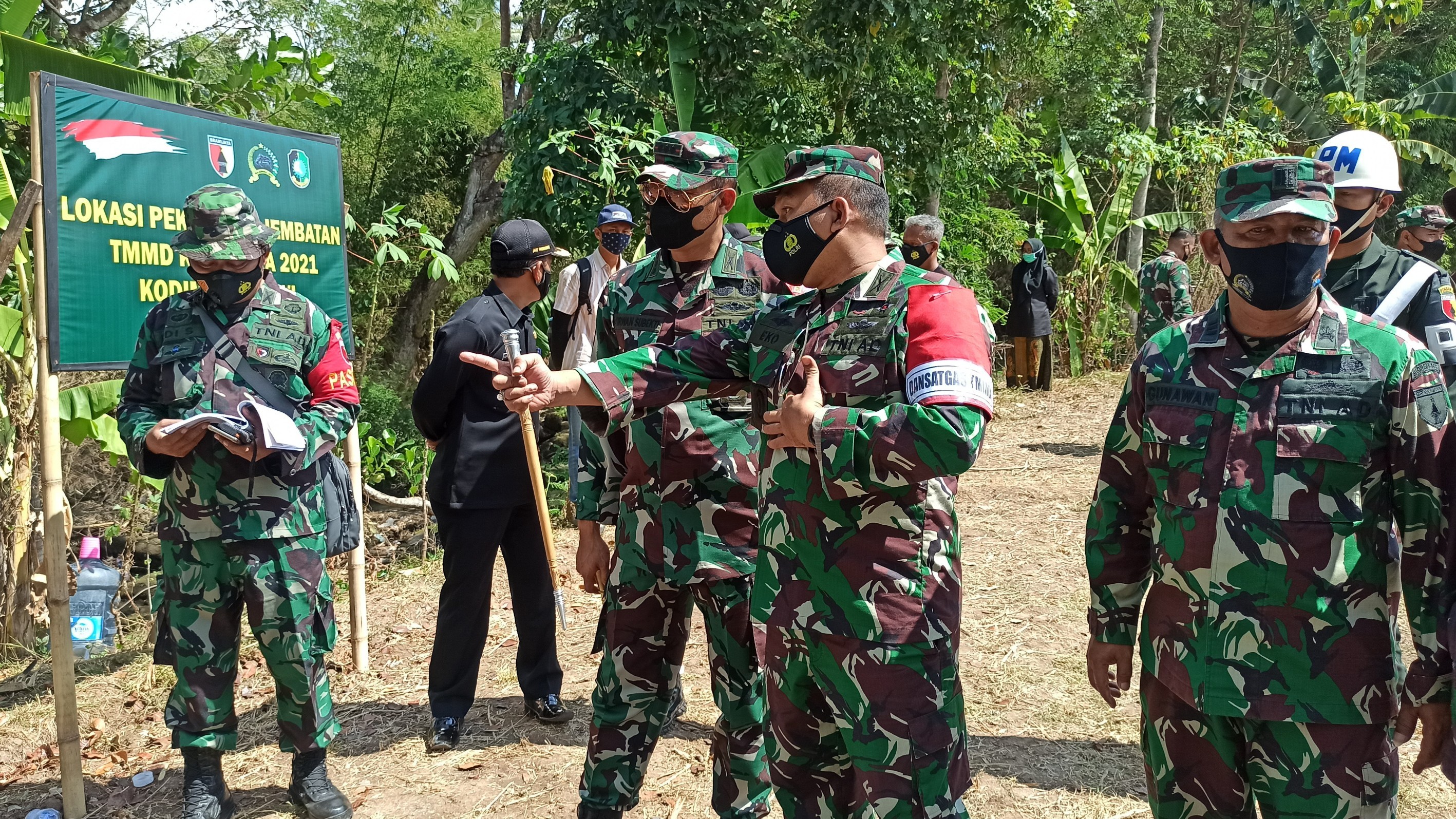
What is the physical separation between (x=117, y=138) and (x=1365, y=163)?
14.3 ft

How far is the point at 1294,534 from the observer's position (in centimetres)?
227

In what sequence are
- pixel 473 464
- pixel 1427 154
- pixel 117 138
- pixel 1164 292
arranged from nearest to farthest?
1. pixel 117 138
2. pixel 473 464
3. pixel 1164 292
4. pixel 1427 154

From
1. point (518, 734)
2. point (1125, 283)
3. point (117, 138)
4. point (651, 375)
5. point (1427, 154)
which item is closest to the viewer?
point (651, 375)

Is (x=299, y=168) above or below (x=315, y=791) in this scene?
above

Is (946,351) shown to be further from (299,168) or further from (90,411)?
(90,411)

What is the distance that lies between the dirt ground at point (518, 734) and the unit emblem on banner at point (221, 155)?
2.49 metres

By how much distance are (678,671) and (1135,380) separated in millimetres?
1798

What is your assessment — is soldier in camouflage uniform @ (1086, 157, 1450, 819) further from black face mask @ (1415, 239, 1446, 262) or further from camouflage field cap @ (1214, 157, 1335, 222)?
black face mask @ (1415, 239, 1446, 262)

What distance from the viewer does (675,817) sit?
3.87 m

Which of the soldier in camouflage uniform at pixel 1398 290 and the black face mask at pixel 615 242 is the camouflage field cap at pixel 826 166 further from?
the black face mask at pixel 615 242

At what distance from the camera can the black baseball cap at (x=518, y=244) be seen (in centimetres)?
458

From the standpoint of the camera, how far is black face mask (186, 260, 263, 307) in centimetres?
373

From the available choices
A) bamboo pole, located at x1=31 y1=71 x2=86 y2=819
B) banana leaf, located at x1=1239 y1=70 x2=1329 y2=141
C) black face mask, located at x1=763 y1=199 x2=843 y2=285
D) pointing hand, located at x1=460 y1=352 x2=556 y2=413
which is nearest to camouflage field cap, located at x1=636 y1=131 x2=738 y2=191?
black face mask, located at x1=763 y1=199 x2=843 y2=285

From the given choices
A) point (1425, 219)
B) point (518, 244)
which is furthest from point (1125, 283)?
point (518, 244)
